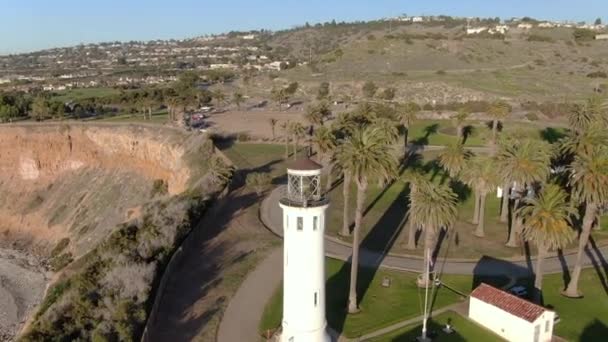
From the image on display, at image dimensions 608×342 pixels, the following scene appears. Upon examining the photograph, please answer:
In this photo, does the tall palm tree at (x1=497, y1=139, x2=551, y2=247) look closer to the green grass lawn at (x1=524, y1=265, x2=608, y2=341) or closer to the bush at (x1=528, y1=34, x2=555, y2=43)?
the green grass lawn at (x1=524, y1=265, x2=608, y2=341)

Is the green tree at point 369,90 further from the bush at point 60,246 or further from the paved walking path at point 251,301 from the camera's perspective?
the paved walking path at point 251,301

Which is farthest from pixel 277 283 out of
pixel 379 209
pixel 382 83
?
pixel 382 83

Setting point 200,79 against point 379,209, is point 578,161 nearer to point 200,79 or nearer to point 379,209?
point 379,209

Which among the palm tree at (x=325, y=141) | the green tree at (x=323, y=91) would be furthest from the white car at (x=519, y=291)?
the green tree at (x=323, y=91)

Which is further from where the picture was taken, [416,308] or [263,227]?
[263,227]

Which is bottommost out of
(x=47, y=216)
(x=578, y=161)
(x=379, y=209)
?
(x=47, y=216)

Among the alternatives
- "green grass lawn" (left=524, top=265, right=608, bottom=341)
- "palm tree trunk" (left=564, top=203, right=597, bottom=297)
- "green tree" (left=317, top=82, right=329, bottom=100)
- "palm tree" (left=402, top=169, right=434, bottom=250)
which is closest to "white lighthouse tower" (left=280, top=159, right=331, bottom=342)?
"palm tree" (left=402, top=169, right=434, bottom=250)
